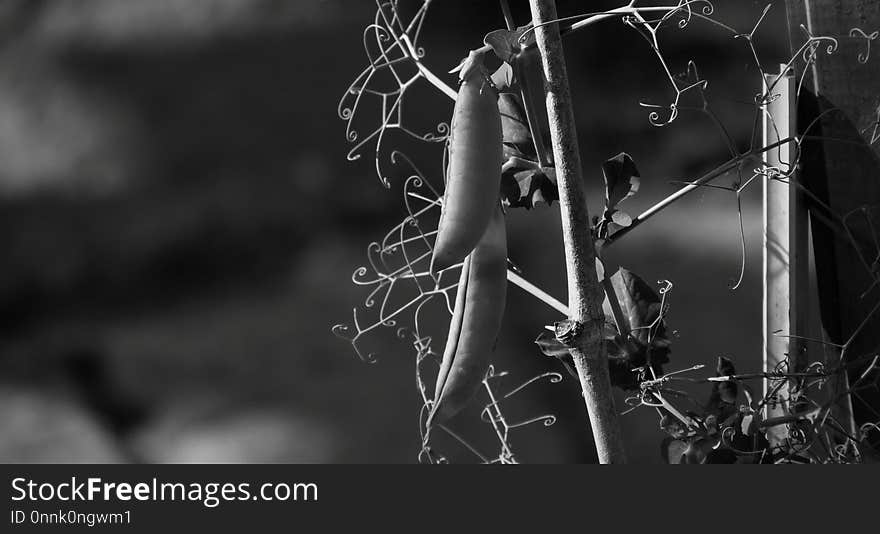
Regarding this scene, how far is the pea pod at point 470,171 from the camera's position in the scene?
505 millimetres

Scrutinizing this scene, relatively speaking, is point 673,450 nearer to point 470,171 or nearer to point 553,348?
point 553,348

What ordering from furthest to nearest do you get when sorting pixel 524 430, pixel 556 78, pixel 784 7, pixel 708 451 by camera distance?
pixel 524 430 < pixel 784 7 < pixel 708 451 < pixel 556 78

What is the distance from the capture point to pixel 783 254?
842 mm

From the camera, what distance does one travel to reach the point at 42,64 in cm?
110

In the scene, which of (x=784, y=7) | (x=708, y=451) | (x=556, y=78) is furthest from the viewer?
(x=784, y=7)

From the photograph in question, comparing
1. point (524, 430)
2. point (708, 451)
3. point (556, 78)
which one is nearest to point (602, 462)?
point (708, 451)

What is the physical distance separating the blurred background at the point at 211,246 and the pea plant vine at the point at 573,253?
0.04m

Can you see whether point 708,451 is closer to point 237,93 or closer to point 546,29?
point 546,29

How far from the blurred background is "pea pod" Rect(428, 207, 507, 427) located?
17.7 inches

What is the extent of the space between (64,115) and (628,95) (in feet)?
2.22

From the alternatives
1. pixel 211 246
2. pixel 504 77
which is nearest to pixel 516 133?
pixel 504 77

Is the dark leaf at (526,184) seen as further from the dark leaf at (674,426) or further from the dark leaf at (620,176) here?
the dark leaf at (674,426)

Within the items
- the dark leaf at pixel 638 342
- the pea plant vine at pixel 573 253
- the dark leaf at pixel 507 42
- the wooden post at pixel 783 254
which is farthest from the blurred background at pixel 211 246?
the dark leaf at pixel 507 42

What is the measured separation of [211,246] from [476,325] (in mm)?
575
